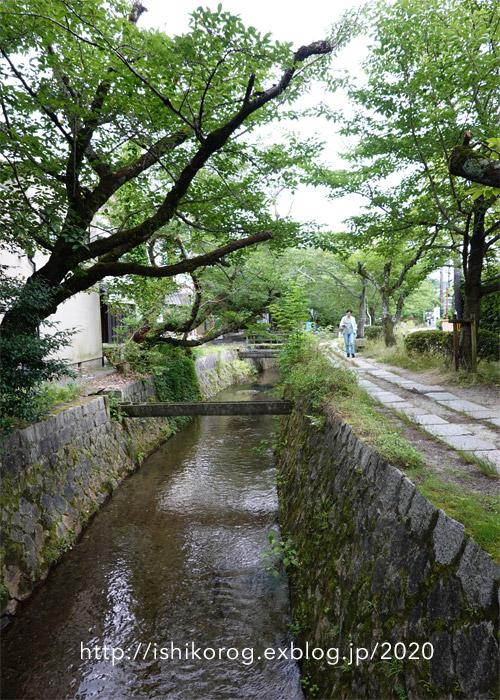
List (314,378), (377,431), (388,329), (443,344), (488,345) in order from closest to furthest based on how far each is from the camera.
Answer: (377,431)
(314,378)
(488,345)
(443,344)
(388,329)

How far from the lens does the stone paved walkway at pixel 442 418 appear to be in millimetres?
4227

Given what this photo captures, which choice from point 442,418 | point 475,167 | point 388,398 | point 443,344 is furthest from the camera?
point 443,344

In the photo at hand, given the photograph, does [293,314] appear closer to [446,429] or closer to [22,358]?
[446,429]

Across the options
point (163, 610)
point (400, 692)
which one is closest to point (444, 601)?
point (400, 692)

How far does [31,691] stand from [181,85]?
7773 millimetres

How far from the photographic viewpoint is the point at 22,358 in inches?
211

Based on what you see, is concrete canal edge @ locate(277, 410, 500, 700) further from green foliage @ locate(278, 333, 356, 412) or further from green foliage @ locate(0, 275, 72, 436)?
green foliage @ locate(0, 275, 72, 436)

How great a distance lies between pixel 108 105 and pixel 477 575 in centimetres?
740

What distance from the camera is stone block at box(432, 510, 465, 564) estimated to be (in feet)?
7.94

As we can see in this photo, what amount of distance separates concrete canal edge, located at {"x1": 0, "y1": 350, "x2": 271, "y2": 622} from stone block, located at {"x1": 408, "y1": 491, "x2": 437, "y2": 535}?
4.97m

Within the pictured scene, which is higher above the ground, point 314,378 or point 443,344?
point 443,344

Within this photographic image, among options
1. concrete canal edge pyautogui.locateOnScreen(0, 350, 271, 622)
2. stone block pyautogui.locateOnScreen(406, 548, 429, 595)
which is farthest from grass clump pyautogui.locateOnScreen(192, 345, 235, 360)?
stone block pyautogui.locateOnScreen(406, 548, 429, 595)

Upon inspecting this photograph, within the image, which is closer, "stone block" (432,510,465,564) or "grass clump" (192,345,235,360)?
"stone block" (432,510,465,564)

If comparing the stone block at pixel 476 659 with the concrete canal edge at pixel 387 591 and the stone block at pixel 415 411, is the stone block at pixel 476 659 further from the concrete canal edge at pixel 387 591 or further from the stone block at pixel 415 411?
the stone block at pixel 415 411
